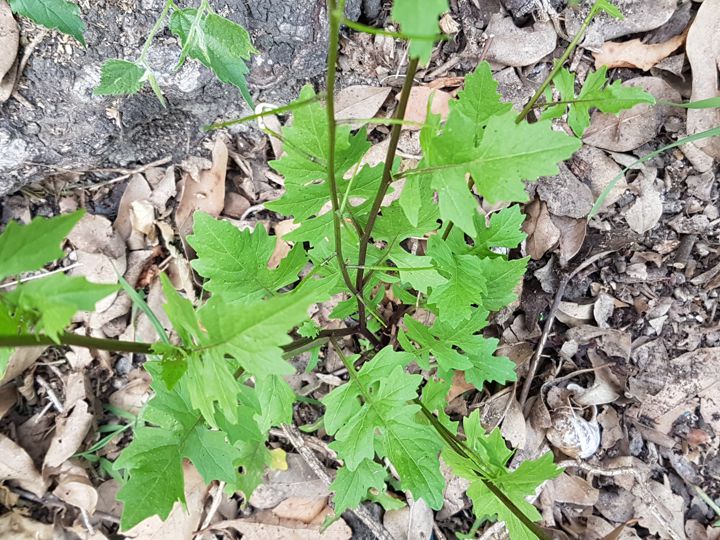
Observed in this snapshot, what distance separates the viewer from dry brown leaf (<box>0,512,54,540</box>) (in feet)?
8.05

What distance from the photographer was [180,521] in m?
2.44

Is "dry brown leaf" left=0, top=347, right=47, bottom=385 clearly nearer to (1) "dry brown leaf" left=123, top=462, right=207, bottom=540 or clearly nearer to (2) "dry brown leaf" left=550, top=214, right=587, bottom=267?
(1) "dry brown leaf" left=123, top=462, right=207, bottom=540

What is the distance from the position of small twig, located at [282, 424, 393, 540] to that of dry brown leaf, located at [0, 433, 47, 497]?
1116 millimetres

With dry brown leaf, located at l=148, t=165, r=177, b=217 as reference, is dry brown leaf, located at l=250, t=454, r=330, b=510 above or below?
below

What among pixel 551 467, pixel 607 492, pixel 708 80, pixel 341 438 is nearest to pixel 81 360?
pixel 341 438

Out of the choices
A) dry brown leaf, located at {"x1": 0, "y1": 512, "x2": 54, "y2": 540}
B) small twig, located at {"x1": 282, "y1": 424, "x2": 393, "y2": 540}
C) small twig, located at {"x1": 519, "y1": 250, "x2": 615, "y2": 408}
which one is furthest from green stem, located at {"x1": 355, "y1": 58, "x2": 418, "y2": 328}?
dry brown leaf, located at {"x1": 0, "y1": 512, "x2": 54, "y2": 540}

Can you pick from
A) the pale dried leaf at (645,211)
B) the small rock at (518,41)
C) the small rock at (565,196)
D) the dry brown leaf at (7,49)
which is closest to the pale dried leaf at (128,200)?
the dry brown leaf at (7,49)

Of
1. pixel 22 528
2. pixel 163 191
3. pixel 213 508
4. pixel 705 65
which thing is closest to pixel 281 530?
pixel 213 508

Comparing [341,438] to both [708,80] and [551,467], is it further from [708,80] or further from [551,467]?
[708,80]

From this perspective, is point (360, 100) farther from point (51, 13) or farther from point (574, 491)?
point (574, 491)

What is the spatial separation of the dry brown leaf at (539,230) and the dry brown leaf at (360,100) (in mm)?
824

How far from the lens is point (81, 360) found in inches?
100

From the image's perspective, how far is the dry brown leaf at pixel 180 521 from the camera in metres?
2.41

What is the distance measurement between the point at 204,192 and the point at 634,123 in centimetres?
197
